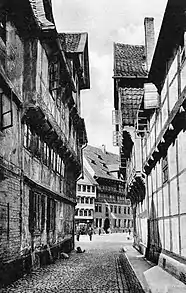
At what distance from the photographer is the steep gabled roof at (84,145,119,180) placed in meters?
77.7

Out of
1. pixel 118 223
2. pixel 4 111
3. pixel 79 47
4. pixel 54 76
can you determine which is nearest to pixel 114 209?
pixel 118 223

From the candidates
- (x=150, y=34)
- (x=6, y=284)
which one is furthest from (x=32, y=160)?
(x=150, y=34)

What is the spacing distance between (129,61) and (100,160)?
190 feet

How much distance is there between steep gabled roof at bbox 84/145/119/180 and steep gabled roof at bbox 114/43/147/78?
152ft

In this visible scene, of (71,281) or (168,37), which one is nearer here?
(168,37)

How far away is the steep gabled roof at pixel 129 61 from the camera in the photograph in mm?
25656

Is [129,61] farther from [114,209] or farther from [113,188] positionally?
[113,188]

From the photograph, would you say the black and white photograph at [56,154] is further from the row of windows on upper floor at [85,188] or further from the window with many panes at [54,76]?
the row of windows on upper floor at [85,188]

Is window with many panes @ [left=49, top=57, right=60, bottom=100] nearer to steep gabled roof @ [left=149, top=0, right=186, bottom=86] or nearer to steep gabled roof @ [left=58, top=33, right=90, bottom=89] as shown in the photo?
steep gabled roof @ [left=149, top=0, right=186, bottom=86]

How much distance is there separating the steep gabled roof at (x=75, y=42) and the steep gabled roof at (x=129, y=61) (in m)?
2.08

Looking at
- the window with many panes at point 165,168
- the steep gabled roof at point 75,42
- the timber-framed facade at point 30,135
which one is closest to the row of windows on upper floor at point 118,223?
the steep gabled roof at point 75,42

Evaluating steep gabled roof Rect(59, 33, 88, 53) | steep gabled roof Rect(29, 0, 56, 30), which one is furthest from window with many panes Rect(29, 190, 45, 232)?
steep gabled roof Rect(59, 33, 88, 53)

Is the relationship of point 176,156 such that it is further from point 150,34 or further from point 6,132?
point 150,34

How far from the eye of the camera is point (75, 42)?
2812 cm
